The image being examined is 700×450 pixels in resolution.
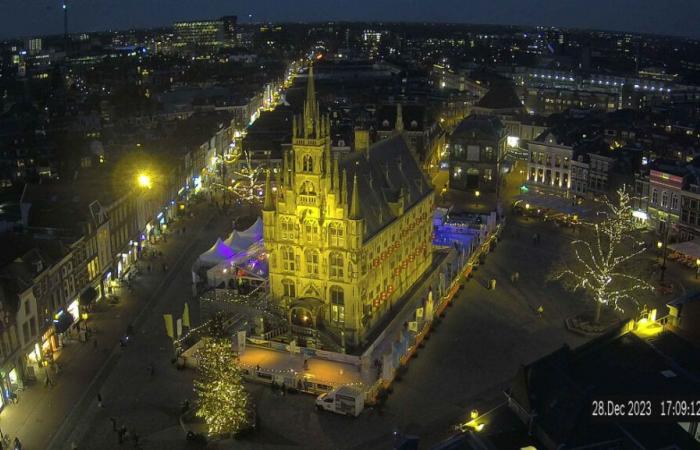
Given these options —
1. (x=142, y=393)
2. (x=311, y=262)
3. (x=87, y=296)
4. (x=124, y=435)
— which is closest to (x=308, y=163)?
(x=311, y=262)

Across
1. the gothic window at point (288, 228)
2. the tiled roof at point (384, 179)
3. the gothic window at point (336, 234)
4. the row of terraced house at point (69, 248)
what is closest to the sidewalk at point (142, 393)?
the row of terraced house at point (69, 248)

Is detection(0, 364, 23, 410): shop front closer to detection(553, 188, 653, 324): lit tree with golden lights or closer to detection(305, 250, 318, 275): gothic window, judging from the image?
detection(305, 250, 318, 275): gothic window

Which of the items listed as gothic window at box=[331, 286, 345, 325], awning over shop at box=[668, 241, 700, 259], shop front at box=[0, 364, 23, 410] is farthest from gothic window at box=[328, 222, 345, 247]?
awning over shop at box=[668, 241, 700, 259]

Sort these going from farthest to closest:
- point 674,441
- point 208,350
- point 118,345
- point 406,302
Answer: point 406,302 < point 118,345 < point 208,350 < point 674,441

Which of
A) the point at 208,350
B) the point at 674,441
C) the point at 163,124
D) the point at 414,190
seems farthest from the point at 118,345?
the point at 163,124

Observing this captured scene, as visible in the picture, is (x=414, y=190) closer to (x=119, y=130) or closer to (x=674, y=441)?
(x=674, y=441)

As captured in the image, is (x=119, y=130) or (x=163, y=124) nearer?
(x=119, y=130)

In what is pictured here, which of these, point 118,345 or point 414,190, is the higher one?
point 414,190

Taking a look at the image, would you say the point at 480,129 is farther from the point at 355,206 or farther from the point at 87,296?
the point at 87,296
